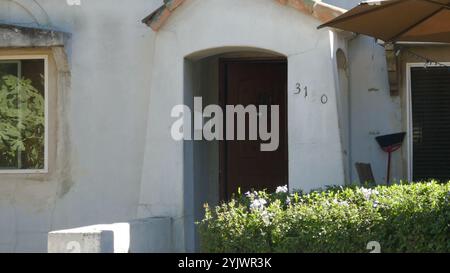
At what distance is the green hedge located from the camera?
723 cm

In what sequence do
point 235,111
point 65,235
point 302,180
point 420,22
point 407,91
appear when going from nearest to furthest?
point 65,235
point 420,22
point 302,180
point 407,91
point 235,111

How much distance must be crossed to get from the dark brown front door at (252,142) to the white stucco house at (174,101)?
18 mm

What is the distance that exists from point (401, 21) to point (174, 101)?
2.73 m

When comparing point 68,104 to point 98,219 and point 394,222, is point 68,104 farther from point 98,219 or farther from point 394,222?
point 394,222

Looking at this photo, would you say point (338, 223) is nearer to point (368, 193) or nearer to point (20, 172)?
point (368, 193)

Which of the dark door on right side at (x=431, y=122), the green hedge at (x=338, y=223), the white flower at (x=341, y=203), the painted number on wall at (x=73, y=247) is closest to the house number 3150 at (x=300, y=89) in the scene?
the dark door on right side at (x=431, y=122)

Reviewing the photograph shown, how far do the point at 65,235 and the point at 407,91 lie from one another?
452 cm

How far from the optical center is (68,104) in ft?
35.5

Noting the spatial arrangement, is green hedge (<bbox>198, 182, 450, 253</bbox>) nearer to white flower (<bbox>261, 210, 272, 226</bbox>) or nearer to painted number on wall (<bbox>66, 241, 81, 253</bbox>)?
white flower (<bbox>261, 210, 272, 226</bbox>)

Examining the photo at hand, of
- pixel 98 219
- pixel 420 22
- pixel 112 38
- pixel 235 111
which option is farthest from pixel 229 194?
pixel 420 22

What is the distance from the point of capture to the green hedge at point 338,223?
723 cm

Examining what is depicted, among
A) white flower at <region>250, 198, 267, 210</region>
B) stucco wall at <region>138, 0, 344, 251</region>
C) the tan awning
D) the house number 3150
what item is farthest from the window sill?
the tan awning

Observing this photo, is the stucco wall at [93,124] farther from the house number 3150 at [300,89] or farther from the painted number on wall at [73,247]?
the painted number on wall at [73,247]

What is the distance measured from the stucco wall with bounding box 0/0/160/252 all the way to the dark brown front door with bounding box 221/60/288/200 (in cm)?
128
